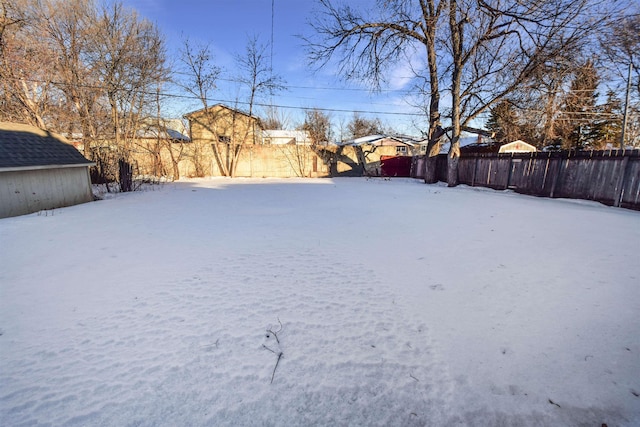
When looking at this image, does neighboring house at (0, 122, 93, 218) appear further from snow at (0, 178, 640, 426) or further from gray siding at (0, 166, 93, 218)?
snow at (0, 178, 640, 426)

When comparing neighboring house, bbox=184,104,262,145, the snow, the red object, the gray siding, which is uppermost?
neighboring house, bbox=184,104,262,145

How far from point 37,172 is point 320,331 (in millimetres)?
8814

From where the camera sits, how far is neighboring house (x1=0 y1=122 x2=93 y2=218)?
6.30m

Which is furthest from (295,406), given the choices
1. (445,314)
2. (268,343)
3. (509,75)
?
(509,75)

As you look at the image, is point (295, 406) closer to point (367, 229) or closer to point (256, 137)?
point (367, 229)

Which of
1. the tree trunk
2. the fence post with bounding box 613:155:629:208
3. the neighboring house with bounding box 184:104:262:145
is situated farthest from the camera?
the neighboring house with bounding box 184:104:262:145

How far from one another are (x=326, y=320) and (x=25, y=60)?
15.9 metres

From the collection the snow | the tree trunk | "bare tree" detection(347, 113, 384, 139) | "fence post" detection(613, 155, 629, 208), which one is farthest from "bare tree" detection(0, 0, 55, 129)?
"bare tree" detection(347, 113, 384, 139)

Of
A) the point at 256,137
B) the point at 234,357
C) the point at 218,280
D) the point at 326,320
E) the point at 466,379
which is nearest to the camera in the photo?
the point at 466,379

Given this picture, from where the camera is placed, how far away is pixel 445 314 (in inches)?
88.6

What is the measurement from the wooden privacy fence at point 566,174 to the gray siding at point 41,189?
49.0 ft

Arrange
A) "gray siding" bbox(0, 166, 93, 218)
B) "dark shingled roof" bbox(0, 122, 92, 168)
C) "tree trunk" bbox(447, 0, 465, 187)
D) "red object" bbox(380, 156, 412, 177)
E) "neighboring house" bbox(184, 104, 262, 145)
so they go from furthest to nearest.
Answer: "neighboring house" bbox(184, 104, 262, 145)
"red object" bbox(380, 156, 412, 177)
"tree trunk" bbox(447, 0, 465, 187)
"dark shingled roof" bbox(0, 122, 92, 168)
"gray siding" bbox(0, 166, 93, 218)

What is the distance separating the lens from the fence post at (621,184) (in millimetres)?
7083

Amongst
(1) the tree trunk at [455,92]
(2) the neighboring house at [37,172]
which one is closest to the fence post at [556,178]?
(1) the tree trunk at [455,92]
